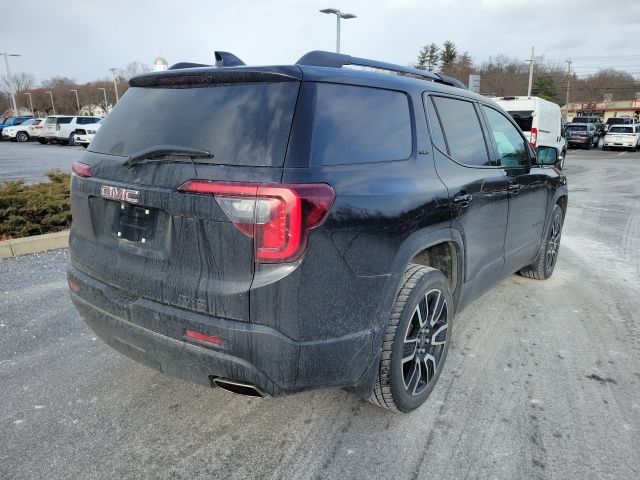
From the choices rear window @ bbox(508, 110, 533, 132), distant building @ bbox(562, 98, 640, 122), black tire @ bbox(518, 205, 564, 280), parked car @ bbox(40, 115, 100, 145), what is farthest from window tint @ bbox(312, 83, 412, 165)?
distant building @ bbox(562, 98, 640, 122)

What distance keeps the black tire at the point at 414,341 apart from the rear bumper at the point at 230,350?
187 mm

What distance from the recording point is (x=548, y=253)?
203 inches

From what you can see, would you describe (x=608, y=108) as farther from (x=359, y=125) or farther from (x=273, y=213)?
(x=273, y=213)

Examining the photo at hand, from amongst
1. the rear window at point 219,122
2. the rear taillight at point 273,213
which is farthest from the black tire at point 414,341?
the rear window at point 219,122

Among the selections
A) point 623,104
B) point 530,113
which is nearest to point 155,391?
point 530,113

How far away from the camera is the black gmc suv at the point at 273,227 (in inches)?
82.0

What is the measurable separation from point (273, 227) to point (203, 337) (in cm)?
59

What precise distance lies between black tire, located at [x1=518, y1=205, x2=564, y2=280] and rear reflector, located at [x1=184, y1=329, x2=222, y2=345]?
3835mm

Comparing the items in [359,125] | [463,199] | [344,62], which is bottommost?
[463,199]

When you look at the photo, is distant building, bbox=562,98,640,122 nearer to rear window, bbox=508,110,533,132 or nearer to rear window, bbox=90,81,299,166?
rear window, bbox=508,110,533,132

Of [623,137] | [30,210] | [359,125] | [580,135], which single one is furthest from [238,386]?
[623,137]

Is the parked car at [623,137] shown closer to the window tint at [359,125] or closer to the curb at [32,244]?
the curb at [32,244]

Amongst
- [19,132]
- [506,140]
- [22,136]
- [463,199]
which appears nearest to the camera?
[463,199]

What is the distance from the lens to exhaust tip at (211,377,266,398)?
7.25 ft
